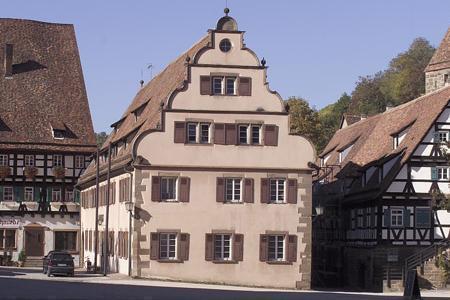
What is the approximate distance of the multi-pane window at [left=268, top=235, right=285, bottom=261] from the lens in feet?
173

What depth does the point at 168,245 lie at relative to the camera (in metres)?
52.1

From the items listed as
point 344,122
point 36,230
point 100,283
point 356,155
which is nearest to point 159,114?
point 100,283

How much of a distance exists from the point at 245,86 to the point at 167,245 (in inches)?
349

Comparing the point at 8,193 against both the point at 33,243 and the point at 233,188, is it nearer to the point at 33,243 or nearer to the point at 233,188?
the point at 33,243

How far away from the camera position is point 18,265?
7156cm

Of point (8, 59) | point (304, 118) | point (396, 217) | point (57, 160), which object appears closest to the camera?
point (396, 217)

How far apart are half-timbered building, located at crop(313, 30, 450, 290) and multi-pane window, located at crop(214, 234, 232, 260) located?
6.77 metres

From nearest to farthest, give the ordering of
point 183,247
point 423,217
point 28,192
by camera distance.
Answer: point 183,247
point 423,217
point 28,192

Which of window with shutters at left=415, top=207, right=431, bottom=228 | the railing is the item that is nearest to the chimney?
window with shutters at left=415, top=207, right=431, bottom=228

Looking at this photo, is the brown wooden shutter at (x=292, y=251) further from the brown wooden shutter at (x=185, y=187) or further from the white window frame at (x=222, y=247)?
the brown wooden shutter at (x=185, y=187)

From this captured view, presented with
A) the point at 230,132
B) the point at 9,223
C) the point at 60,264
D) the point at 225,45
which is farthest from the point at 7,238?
the point at 225,45

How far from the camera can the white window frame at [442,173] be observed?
59381 mm

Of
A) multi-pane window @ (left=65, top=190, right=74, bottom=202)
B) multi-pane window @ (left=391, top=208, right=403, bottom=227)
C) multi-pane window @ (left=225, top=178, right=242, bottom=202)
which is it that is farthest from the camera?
multi-pane window @ (left=65, top=190, right=74, bottom=202)

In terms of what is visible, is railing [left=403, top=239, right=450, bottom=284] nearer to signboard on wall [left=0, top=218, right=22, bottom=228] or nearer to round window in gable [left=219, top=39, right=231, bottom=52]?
round window in gable [left=219, top=39, right=231, bottom=52]
